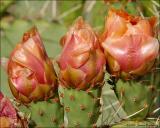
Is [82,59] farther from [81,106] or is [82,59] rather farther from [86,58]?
[81,106]

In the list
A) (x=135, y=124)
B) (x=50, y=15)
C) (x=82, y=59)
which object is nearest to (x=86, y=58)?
(x=82, y=59)

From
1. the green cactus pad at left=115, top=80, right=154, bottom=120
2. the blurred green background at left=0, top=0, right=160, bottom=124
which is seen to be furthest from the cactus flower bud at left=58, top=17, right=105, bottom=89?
the blurred green background at left=0, top=0, right=160, bottom=124

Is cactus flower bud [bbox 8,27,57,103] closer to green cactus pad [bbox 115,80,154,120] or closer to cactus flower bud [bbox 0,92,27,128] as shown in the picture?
cactus flower bud [bbox 0,92,27,128]

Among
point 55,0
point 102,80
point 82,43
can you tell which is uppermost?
point 82,43

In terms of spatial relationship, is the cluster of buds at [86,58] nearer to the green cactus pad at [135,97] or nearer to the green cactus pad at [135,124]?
the green cactus pad at [135,97]

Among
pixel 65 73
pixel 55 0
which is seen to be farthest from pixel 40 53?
pixel 55 0

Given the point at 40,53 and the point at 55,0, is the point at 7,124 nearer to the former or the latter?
the point at 40,53
